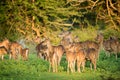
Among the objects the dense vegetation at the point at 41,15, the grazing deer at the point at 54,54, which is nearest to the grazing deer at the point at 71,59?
the grazing deer at the point at 54,54

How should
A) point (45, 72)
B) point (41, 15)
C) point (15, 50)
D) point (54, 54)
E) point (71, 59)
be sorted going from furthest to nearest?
point (41, 15) → point (15, 50) → point (54, 54) → point (71, 59) → point (45, 72)

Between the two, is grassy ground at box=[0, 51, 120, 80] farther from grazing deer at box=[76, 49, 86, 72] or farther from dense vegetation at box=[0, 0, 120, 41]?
dense vegetation at box=[0, 0, 120, 41]

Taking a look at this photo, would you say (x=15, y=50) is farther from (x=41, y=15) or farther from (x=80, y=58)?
(x=80, y=58)

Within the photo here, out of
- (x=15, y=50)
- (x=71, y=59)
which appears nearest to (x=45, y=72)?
(x=71, y=59)

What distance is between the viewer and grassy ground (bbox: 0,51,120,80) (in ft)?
57.8

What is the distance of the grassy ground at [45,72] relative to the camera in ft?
57.8

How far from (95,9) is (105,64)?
24.6ft

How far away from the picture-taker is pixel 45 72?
64.6 ft

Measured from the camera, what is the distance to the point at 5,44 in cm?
2702

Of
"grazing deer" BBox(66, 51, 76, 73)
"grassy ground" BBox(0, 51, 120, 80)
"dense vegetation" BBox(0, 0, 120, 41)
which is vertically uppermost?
"dense vegetation" BBox(0, 0, 120, 41)

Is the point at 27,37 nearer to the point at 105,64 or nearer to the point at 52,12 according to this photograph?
the point at 52,12

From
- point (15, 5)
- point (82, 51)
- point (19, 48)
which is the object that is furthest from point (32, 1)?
point (82, 51)

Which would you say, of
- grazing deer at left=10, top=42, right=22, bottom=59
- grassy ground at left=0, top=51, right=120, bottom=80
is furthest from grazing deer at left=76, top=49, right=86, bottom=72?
grazing deer at left=10, top=42, right=22, bottom=59

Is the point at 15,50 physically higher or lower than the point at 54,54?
lower
